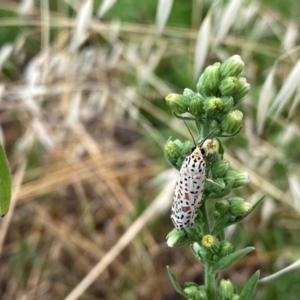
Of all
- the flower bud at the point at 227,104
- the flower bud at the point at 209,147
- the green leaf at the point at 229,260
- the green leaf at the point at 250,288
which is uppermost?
the flower bud at the point at 227,104

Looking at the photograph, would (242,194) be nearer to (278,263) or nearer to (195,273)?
(278,263)

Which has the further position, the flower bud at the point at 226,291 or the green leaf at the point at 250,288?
the flower bud at the point at 226,291

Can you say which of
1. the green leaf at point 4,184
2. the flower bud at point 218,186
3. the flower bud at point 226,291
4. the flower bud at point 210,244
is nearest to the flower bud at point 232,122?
the flower bud at point 218,186

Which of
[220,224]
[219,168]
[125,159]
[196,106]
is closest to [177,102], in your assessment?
[196,106]

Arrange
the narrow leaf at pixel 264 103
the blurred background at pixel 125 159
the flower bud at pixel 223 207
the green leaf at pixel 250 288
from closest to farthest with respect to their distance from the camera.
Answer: the green leaf at pixel 250 288 → the flower bud at pixel 223 207 → the narrow leaf at pixel 264 103 → the blurred background at pixel 125 159

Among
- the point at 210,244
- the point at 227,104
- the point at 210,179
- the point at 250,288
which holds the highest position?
the point at 227,104

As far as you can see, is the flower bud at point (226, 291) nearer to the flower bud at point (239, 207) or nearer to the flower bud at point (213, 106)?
the flower bud at point (239, 207)

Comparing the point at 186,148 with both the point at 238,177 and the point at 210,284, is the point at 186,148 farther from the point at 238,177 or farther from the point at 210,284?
the point at 210,284

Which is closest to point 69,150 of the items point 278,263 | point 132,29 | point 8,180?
point 132,29
